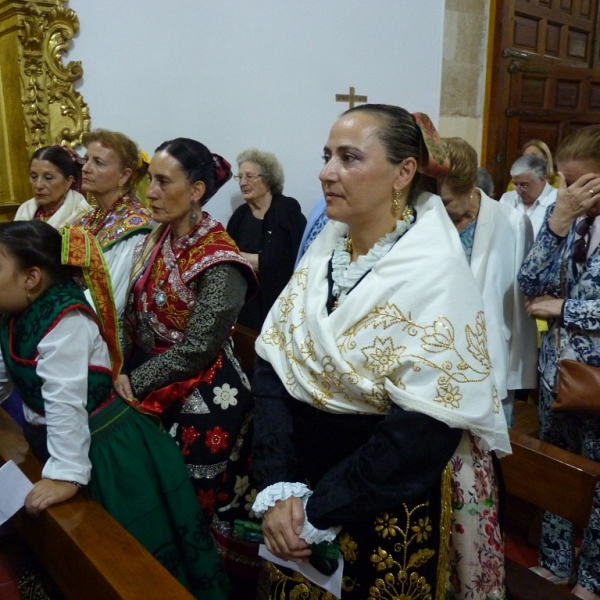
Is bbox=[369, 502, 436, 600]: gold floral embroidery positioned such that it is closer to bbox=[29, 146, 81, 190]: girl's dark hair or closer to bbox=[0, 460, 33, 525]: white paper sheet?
bbox=[0, 460, 33, 525]: white paper sheet

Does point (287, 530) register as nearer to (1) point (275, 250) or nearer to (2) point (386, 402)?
(2) point (386, 402)

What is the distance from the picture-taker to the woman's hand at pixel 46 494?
1455mm

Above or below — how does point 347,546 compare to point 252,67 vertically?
below

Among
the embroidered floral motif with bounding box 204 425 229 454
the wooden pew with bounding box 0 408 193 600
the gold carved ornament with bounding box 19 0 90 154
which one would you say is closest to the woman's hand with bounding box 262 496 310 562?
the wooden pew with bounding box 0 408 193 600

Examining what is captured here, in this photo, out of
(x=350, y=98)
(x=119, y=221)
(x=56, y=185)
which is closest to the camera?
(x=119, y=221)

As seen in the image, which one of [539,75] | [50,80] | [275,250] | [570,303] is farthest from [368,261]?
[539,75]

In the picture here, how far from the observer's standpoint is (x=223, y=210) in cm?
387

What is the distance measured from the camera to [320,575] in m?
1.32

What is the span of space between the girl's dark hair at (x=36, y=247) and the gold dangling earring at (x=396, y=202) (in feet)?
2.92

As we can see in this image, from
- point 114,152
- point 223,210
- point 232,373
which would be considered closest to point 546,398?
point 232,373

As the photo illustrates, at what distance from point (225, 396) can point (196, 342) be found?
207 millimetres

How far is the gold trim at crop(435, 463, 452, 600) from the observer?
1.30 m

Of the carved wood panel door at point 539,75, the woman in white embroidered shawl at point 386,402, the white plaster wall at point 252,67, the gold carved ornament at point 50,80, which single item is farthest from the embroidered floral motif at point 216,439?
the carved wood panel door at point 539,75

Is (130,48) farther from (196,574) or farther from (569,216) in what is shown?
(196,574)
